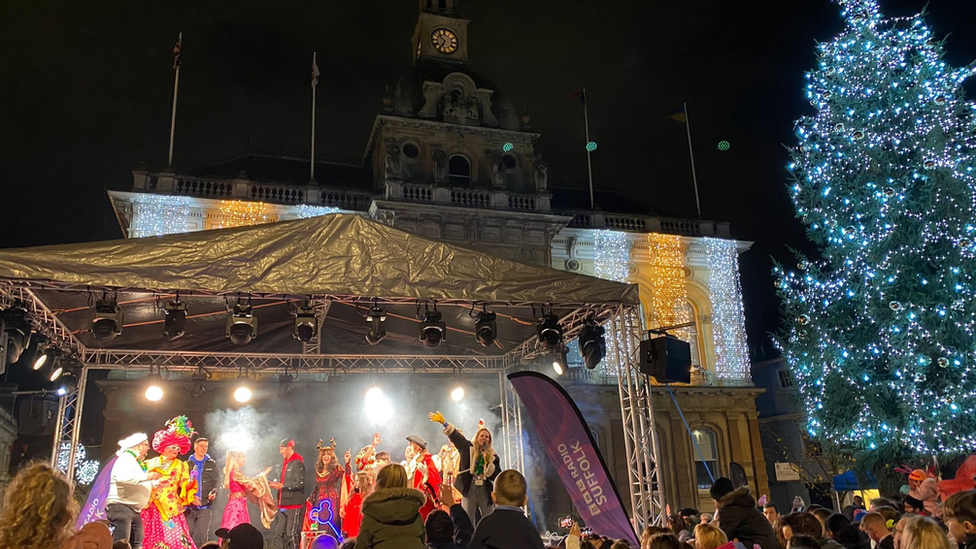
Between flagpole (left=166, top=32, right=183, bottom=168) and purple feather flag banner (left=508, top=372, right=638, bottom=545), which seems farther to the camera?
flagpole (left=166, top=32, right=183, bottom=168)

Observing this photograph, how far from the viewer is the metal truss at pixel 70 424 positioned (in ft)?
37.2

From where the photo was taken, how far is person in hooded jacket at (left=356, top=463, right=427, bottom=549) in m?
4.00

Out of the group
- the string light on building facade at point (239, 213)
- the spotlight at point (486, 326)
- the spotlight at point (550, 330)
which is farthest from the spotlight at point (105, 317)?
the string light on building facade at point (239, 213)

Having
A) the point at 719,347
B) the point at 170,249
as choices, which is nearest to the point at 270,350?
the point at 170,249

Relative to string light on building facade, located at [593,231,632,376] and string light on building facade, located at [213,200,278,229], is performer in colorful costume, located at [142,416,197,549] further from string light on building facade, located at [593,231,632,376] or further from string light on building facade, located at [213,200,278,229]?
string light on building facade, located at [593,231,632,376]

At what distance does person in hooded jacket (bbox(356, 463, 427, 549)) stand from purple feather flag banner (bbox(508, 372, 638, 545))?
14.8ft

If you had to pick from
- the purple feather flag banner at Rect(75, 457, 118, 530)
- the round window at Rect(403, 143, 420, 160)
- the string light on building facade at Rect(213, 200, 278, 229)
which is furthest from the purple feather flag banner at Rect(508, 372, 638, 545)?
the round window at Rect(403, 143, 420, 160)

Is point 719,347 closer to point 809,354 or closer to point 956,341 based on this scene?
point 809,354

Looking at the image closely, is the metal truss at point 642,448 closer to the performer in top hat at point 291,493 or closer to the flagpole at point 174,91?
the performer in top hat at point 291,493

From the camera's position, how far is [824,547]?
4570mm

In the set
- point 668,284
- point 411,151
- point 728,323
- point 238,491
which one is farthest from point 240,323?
point 728,323

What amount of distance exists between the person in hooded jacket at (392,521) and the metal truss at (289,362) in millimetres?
9291

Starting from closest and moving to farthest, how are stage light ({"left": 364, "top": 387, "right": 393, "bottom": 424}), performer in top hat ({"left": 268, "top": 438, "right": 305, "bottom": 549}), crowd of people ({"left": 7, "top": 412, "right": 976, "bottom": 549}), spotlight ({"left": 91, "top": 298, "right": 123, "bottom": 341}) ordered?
crowd of people ({"left": 7, "top": 412, "right": 976, "bottom": 549}), spotlight ({"left": 91, "top": 298, "right": 123, "bottom": 341}), performer in top hat ({"left": 268, "top": 438, "right": 305, "bottom": 549}), stage light ({"left": 364, "top": 387, "right": 393, "bottom": 424})

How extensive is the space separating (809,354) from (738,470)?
11.4 meters
